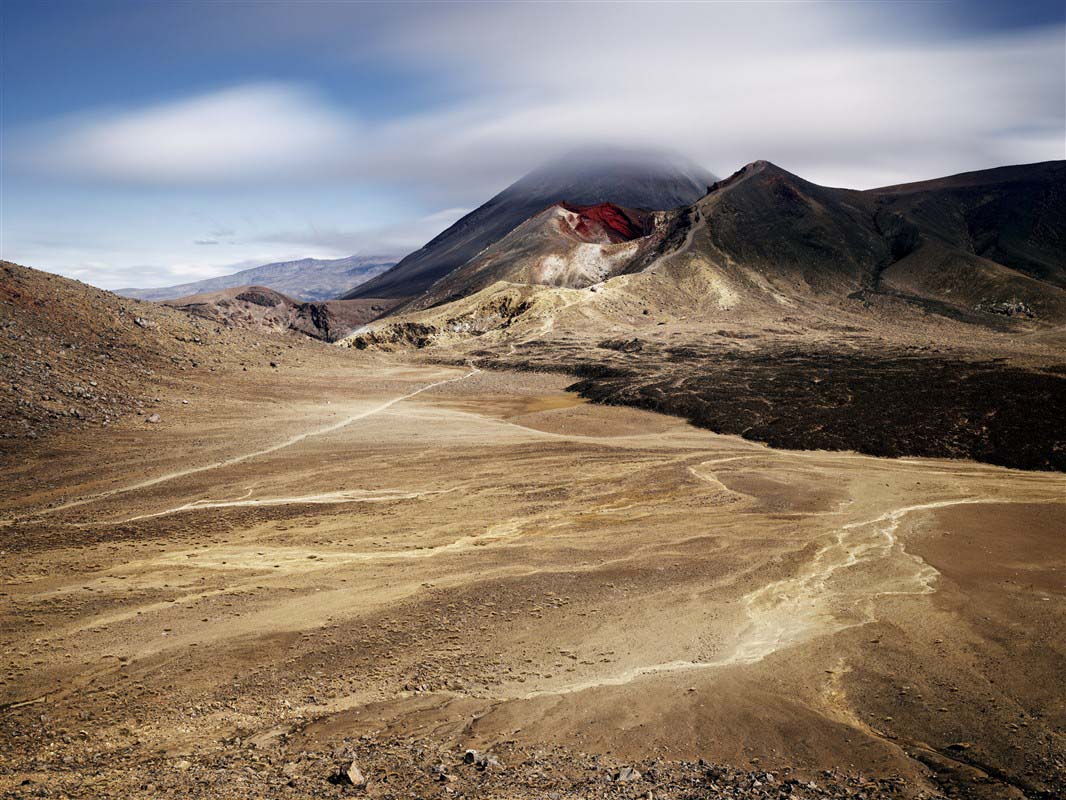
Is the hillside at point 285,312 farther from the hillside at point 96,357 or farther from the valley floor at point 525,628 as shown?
the valley floor at point 525,628

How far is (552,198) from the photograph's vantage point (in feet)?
559

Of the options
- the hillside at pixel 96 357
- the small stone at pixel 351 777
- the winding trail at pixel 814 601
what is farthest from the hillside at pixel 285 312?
the small stone at pixel 351 777

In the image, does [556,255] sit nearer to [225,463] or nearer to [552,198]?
[225,463]

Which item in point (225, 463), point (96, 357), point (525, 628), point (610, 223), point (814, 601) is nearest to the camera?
point (525, 628)

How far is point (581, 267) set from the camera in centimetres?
9131

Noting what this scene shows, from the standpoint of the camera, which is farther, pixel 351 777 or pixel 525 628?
pixel 525 628

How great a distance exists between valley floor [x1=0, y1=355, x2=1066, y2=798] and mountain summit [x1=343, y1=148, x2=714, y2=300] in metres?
129

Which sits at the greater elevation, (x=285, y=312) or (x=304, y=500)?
(x=285, y=312)

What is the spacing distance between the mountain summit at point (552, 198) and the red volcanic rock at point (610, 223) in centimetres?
3732

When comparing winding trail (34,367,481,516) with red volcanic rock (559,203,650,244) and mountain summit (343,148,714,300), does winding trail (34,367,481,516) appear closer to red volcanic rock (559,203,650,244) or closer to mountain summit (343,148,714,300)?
red volcanic rock (559,203,650,244)

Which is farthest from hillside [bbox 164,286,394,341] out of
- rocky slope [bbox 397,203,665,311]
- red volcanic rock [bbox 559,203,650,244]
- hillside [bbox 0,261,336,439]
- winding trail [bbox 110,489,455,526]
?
winding trail [bbox 110,489,455,526]

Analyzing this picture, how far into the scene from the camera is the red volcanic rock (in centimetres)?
10850

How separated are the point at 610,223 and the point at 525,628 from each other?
106922mm

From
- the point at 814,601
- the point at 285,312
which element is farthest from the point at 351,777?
the point at 285,312
